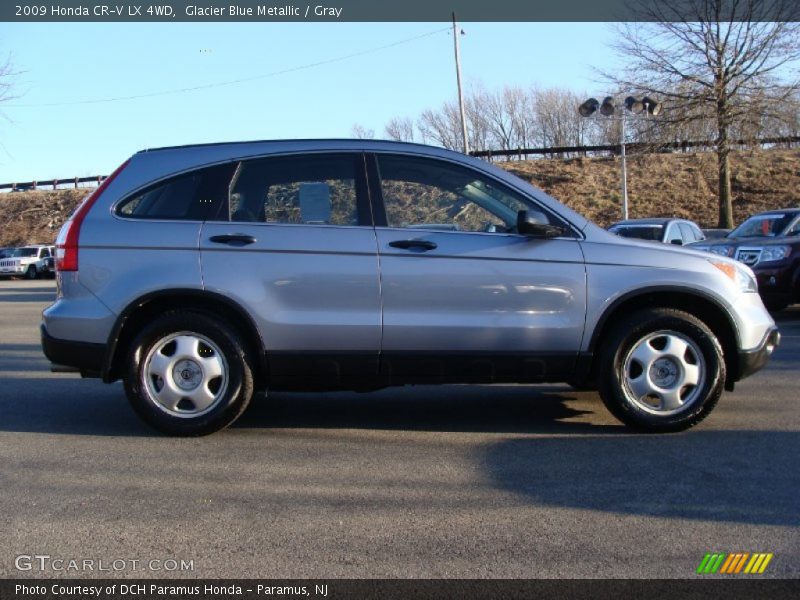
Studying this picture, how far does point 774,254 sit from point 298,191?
9128mm

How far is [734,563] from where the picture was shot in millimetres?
3516

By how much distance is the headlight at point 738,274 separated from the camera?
5.59m

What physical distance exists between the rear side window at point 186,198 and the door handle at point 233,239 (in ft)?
0.64

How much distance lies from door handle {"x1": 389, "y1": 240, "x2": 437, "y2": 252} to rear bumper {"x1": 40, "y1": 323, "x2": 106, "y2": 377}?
2.02 m

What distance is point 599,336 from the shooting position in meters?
5.50

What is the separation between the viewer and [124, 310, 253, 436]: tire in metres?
5.38

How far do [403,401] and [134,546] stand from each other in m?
3.30

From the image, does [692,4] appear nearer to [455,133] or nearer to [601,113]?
[601,113]

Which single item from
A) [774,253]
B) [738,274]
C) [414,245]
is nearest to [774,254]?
[774,253]

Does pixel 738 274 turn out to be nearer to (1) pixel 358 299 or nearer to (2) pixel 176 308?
(1) pixel 358 299

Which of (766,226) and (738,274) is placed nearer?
(738,274)

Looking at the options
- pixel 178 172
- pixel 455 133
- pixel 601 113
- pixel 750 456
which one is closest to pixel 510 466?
pixel 750 456
